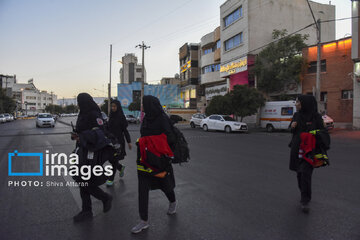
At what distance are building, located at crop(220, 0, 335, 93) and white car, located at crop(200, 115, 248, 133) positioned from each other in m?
9.96

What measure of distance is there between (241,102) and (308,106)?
20.2 meters

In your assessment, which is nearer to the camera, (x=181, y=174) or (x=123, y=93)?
(x=181, y=174)

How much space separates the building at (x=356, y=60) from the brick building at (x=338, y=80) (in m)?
0.90

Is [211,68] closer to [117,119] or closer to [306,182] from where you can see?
[117,119]

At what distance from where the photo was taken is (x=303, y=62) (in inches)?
992

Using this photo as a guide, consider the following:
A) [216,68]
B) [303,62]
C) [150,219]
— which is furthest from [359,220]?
[216,68]

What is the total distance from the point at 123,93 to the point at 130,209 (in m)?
66.2

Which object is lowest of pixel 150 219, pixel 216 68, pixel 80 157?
pixel 150 219

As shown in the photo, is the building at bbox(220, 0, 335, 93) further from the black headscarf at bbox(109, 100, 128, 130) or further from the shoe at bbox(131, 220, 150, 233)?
the shoe at bbox(131, 220, 150, 233)

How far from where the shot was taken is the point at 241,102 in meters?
24.0

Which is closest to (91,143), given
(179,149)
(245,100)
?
(179,149)

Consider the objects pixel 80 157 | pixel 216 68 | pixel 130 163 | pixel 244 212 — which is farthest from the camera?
pixel 216 68

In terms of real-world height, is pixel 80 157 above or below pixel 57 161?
above

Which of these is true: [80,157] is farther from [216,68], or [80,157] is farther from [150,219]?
[216,68]
